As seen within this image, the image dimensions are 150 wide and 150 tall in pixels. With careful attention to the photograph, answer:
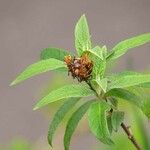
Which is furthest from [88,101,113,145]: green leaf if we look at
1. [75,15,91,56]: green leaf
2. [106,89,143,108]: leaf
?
[75,15,91,56]: green leaf

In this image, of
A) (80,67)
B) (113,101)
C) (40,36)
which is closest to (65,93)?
(80,67)

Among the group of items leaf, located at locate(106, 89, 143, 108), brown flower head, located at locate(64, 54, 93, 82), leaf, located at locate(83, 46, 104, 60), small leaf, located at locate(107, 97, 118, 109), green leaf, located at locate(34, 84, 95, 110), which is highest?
leaf, located at locate(83, 46, 104, 60)

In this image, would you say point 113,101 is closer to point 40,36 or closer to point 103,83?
point 103,83

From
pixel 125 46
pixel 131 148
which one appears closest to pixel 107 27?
pixel 131 148

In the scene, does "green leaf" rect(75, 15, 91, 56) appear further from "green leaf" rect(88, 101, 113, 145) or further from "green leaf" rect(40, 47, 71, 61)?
"green leaf" rect(88, 101, 113, 145)

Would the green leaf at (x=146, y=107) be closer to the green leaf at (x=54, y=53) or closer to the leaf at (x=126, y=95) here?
the leaf at (x=126, y=95)

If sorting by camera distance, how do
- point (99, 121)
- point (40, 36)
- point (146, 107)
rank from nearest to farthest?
1. point (99, 121)
2. point (146, 107)
3. point (40, 36)
